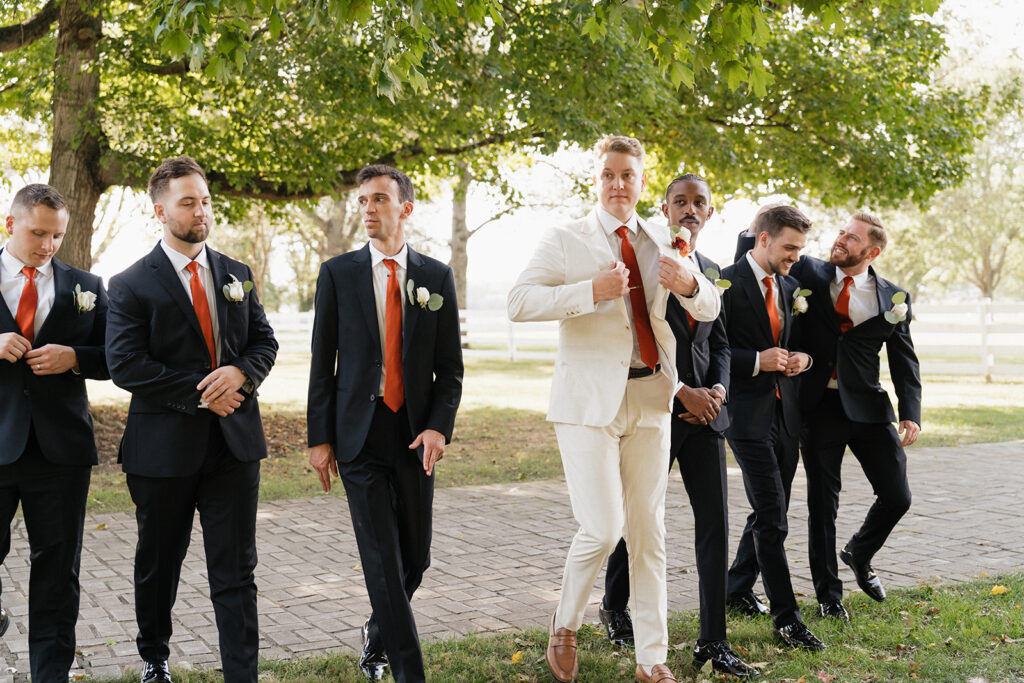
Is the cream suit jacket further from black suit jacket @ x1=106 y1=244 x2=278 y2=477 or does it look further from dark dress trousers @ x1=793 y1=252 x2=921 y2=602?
dark dress trousers @ x1=793 y1=252 x2=921 y2=602

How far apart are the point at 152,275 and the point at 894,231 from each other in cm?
4493

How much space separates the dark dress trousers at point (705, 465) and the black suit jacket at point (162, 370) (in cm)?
217

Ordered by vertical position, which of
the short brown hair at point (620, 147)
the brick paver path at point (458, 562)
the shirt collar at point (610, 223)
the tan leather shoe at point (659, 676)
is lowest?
the brick paver path at point (458, 562)

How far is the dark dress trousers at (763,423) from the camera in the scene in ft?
18.1

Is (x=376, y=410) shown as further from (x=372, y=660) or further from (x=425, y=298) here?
(x=372, y=660)

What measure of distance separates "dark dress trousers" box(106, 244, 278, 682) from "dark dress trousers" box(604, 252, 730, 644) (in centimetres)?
214

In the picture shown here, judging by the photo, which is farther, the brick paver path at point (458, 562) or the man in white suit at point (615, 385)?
the brick paver path at point (458, 562)

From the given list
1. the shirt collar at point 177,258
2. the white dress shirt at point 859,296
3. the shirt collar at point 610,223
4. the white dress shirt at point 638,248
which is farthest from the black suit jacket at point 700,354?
the shirt collar at point 177,258

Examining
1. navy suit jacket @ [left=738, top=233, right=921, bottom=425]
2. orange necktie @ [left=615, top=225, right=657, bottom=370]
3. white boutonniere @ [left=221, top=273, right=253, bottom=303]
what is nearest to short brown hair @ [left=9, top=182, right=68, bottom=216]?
white boutonniere @ [left=221, top=273, right=253, bottom=303]

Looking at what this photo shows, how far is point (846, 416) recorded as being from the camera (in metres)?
6.03

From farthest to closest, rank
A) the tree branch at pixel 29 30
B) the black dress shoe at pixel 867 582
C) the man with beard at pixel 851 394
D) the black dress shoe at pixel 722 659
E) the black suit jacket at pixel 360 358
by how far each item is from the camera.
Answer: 1. the tree branch at pixel 29 30
2. the black dress shoe at pixel 867 582
3. the man with beard at pixel 851 394
4. the black dress shoe at pixel 722 659
5. the black suit jacket at pixel 360 358

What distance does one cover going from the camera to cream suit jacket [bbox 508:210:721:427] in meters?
4.61

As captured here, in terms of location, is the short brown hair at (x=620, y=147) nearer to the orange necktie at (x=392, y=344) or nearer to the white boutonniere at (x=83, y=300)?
the orange necktie at (x=392, y=344)

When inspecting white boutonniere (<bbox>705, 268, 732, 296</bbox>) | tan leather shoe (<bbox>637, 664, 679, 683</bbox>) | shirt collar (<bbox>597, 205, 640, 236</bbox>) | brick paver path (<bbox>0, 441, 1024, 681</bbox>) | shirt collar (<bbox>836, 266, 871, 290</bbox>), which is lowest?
brick paver path (<bbox>0, 441, 1024, 681</bbox>)
